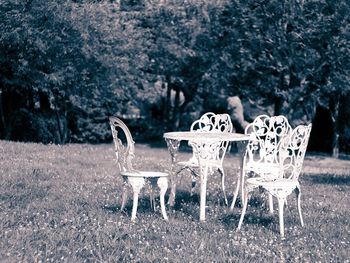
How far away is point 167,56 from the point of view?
70.4ft

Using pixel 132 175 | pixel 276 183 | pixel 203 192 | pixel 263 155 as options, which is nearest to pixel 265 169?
pixel 263 155

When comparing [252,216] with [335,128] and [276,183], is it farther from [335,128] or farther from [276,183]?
[335,128]

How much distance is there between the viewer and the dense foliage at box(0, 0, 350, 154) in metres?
18.3

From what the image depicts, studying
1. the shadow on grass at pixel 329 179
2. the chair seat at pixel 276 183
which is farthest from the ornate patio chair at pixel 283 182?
the shadow on grass at pixel 329 179

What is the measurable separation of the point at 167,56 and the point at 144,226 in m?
14.7

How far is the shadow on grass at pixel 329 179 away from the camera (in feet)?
41.7

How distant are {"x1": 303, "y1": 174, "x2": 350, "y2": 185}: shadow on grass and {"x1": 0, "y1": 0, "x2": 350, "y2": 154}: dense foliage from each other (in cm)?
544

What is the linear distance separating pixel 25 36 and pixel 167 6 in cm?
586

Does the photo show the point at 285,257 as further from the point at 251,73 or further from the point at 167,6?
the point at 167,6

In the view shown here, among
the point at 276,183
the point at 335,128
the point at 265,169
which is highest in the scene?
the point at 276,183

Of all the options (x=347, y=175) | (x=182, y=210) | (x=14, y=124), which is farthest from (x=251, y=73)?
(x=182, y=210)

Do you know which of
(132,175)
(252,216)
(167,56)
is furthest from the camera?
(167,56)

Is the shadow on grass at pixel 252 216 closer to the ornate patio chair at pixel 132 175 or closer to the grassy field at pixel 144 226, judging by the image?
the grassy field at pixel 144 226

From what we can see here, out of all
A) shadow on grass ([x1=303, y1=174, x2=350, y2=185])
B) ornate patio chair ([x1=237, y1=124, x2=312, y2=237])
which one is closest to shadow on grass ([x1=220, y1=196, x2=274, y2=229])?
ornate patio chair ([x1=237, y1=124, x2=312, y2=237])
